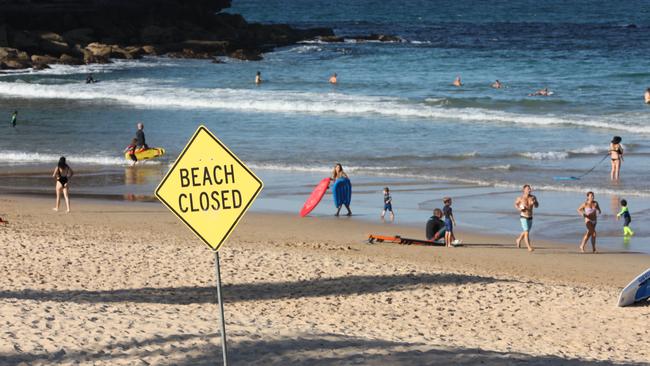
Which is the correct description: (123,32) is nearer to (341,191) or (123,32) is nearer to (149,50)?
(149,50)

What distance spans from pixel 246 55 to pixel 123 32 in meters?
10.6

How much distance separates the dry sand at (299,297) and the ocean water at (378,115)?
2.81m

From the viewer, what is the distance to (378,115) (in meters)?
36.3

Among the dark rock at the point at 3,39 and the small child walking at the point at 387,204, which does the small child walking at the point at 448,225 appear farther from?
the dark rock at the point at 3,39

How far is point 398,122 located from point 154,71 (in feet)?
77.3

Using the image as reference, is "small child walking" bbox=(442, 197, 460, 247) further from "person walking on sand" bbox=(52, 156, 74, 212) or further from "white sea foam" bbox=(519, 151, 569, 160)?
"white sea foam" bbox=(519, 151, 569, 160)

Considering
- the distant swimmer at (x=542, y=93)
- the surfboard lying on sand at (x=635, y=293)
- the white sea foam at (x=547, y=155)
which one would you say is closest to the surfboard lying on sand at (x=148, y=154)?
the white sea foam at (x=547, y=155)

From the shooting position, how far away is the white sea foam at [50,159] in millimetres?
26969

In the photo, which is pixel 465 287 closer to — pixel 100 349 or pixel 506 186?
pixel 100 349

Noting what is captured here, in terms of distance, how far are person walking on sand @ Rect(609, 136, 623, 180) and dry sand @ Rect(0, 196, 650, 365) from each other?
256 inches

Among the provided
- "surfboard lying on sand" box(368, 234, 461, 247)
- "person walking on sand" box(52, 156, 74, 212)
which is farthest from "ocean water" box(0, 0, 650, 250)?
"person walking on sand" box(52, 156, 74, 212)

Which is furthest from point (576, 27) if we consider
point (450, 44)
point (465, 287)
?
point (465, 287)

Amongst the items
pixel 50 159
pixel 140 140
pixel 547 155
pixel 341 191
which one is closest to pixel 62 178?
pixel 341 191

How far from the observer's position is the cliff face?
196ft
